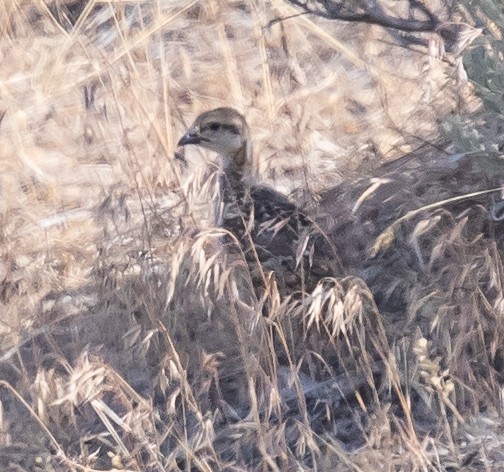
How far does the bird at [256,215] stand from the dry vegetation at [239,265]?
0.45ft

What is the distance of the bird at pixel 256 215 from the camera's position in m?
4.82

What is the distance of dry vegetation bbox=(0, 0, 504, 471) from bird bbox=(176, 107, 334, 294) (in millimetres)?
138

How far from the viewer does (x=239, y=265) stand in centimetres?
420

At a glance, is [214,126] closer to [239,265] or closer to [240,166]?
[240,166]

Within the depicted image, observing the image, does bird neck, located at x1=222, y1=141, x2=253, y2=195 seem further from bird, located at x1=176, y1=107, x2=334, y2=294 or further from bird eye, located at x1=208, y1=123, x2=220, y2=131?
bird eye, located at x1=208, y1=123, x2=220, y2=131

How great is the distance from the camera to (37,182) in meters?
6.42

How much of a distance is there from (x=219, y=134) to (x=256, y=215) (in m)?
0.56

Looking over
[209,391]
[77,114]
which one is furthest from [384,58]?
[209,391]

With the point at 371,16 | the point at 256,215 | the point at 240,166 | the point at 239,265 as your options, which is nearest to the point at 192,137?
the point at 240,166

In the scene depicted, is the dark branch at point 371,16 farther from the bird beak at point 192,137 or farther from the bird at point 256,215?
the bird beak at point 192,137

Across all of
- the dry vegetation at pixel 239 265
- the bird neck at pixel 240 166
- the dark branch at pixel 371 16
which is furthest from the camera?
the dark branch at pixel 371 16

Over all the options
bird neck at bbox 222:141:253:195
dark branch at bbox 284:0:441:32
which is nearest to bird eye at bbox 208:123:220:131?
bird neck at bbox 222:141:253:195

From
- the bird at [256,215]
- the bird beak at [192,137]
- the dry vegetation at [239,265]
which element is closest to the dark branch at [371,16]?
the dry vegetation at [239,265]

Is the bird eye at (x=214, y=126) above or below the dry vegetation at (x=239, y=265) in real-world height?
above
